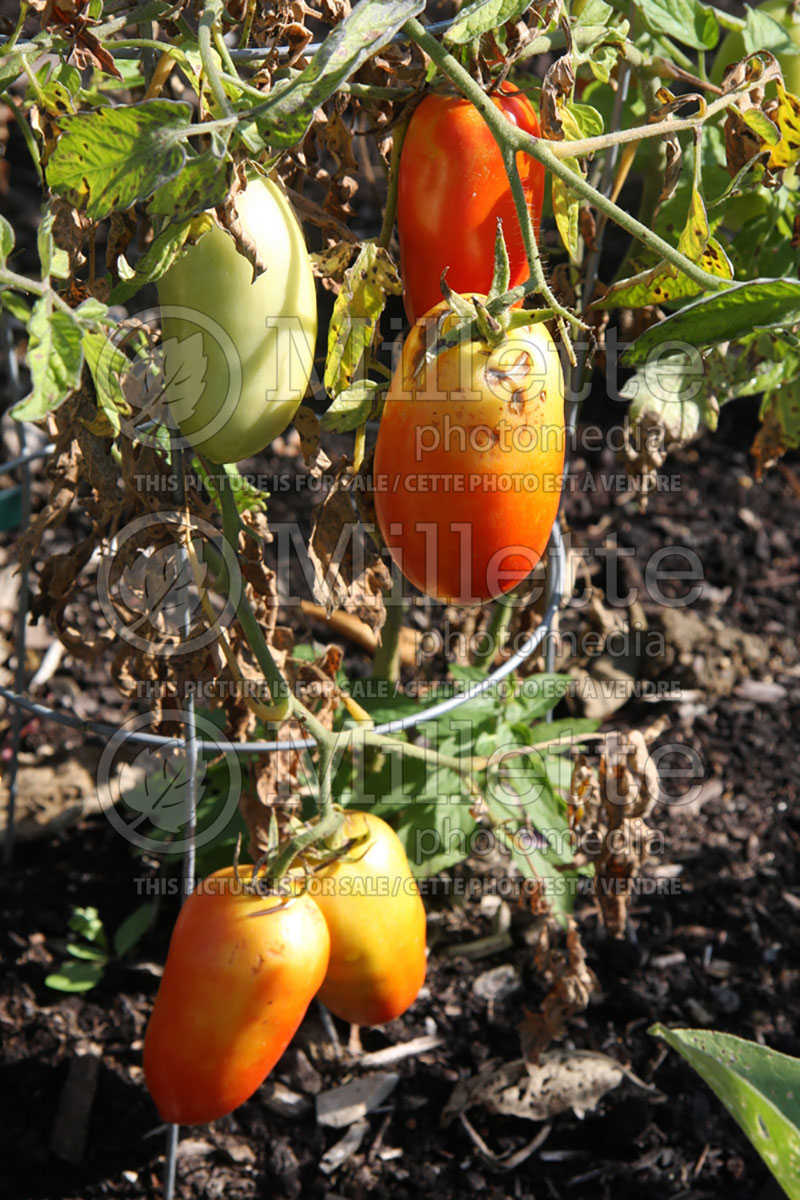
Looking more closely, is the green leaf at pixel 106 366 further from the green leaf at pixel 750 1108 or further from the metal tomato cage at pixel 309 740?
the green leaf at pixel 750 1108

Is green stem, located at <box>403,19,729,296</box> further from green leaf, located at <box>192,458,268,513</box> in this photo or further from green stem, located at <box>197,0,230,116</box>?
green leaf, located at <box>192,458,268,513</box>

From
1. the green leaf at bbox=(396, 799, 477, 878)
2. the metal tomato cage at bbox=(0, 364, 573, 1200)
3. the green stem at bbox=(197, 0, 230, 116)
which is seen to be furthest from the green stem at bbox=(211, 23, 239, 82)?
the green leaf at bbox=(396, 799, 477, 878)

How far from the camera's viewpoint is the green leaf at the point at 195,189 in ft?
1.77

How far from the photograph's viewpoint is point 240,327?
68 centimetres

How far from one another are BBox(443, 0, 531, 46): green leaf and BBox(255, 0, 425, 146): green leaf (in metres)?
0.09

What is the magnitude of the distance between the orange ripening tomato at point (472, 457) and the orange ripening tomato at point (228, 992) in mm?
348

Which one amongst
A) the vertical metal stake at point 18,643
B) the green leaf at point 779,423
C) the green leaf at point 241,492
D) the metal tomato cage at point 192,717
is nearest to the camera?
the green leaf at point 241,492

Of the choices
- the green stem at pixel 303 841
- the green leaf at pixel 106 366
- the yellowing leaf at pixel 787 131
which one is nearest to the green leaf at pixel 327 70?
the green leaf at pixel 106 366

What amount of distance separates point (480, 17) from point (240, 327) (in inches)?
8.9

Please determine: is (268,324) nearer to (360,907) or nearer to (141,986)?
(360,907)

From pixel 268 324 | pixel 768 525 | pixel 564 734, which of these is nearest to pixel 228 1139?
pixel 564 734

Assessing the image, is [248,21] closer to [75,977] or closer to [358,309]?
[358,309]

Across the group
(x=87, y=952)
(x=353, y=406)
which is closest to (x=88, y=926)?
(x=87, y=952)

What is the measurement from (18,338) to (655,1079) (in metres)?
2.07
